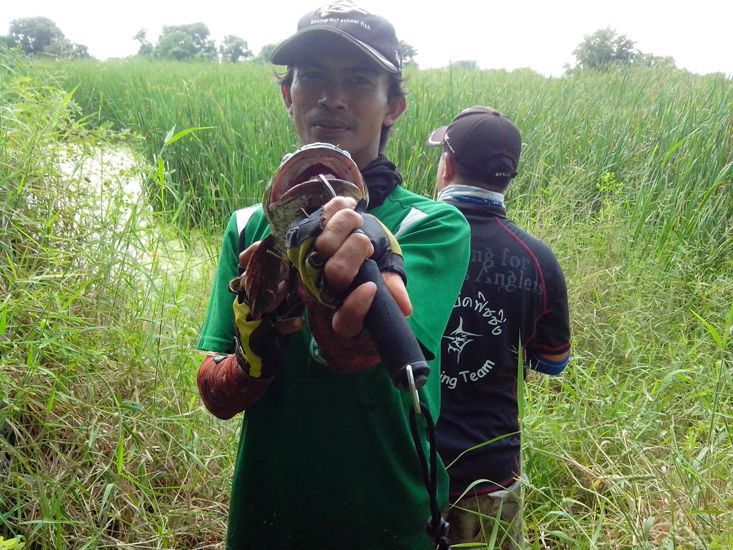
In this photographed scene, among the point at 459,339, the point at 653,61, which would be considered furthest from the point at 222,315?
the point at 653,61

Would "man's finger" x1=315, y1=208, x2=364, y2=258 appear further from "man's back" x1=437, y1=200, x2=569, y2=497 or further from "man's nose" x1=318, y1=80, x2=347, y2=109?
"man's back" x1=437, y1=200, x2=569, y2=497

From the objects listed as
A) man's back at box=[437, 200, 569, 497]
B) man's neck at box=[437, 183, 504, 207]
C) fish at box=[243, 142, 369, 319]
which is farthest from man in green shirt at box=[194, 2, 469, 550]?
man's neck at box=[437, 183, 504, 207]

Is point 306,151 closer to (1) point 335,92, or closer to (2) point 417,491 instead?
(1) point 335,92

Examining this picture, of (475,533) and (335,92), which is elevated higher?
(335,92)

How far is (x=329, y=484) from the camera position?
3.99 feet

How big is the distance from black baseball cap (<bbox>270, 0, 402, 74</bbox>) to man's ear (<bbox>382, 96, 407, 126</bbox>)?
0.10 meters

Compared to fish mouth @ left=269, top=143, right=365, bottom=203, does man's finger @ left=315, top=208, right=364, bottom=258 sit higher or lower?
lower

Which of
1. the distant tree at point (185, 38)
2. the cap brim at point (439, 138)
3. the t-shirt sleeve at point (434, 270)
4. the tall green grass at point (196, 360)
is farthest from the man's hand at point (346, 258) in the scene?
the distant tree at point (185, 38)

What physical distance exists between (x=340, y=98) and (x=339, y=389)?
592 millimetres

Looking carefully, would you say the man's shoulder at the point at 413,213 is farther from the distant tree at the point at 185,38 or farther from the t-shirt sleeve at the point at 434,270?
the distant tree at the point at 185,38

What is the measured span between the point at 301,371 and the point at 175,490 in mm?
1287

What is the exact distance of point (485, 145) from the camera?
2049mm

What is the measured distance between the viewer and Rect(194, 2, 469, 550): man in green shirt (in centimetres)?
118

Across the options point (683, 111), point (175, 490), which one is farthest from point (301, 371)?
point (683, 111)
